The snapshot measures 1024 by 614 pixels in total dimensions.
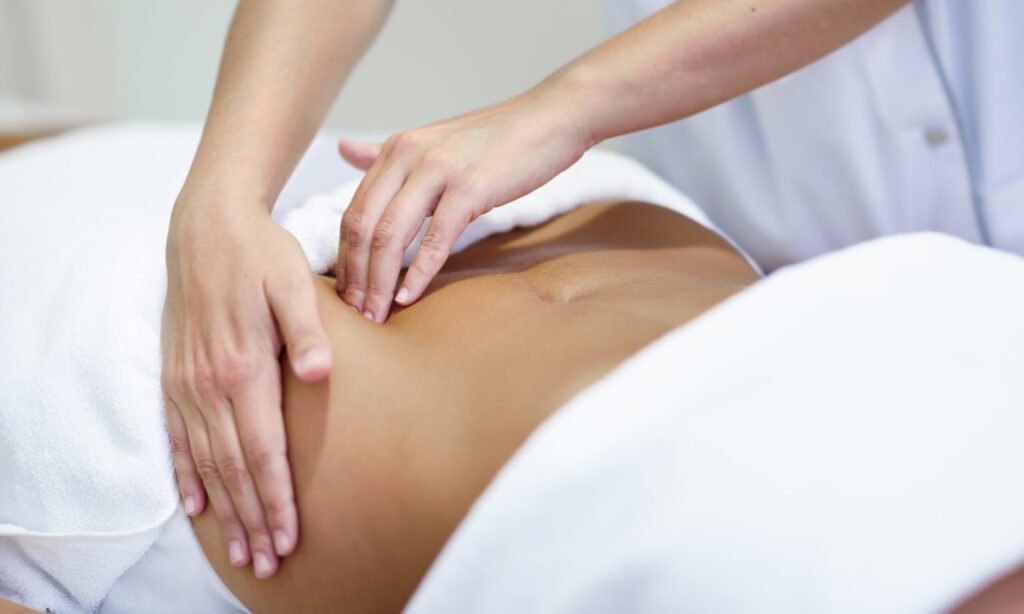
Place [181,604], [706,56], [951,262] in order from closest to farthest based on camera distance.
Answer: [951,262], [181,604], [706,56]

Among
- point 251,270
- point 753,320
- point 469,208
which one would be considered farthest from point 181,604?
point 753,320

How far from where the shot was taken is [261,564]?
2.40 ft

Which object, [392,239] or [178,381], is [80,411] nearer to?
[178,381]

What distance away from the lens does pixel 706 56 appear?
948 mm

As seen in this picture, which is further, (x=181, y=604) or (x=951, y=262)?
(x=181, y=604)

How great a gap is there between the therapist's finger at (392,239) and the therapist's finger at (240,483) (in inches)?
5.6

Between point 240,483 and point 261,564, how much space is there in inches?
2.4

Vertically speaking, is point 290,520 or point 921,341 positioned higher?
point 921,341

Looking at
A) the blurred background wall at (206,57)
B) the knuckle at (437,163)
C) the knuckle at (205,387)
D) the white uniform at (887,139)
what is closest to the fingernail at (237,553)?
the knuckle at (205,387)

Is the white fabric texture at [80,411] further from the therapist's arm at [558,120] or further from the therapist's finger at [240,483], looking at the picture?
the therapist's arm at [558,120]

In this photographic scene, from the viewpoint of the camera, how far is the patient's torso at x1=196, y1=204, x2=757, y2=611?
650 millimetres

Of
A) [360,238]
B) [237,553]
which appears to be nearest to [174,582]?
[237,553]

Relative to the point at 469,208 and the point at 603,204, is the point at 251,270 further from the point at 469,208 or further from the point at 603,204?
the point at 603,204

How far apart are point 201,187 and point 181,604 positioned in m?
0.36
